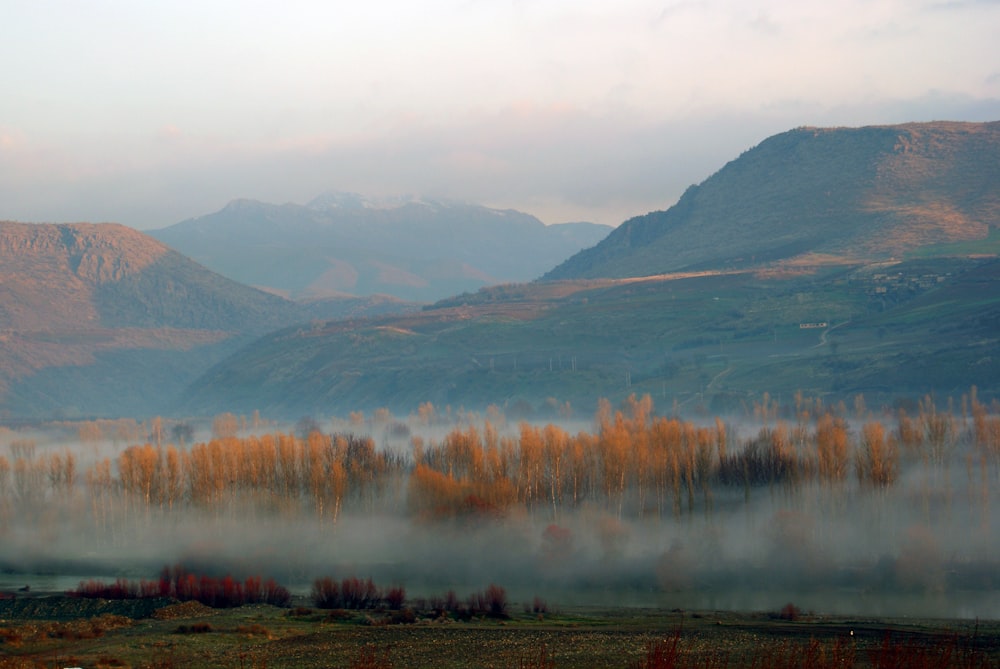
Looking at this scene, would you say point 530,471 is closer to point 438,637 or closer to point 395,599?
point 395,599

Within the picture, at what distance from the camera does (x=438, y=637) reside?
55094mm

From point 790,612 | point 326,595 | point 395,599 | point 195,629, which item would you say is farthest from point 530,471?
point 195,629

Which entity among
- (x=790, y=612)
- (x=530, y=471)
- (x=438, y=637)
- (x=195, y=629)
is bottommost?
(x=790, y=612)

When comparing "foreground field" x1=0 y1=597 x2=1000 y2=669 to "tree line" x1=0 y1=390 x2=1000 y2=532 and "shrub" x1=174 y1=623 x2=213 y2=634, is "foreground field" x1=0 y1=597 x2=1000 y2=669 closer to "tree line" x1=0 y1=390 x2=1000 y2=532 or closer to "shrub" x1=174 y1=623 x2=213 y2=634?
"shrub" x1=174 y1=623 x2=213 y2=634

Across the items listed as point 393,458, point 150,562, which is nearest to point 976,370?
point 393,458

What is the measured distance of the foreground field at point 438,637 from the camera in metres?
47.2

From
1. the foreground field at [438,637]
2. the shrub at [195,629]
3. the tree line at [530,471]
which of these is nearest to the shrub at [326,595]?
the foreground field at [438,637]

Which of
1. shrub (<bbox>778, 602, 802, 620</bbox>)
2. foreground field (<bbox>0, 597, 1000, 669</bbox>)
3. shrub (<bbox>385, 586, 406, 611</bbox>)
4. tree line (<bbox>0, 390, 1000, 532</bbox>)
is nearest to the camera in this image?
foreground field (<bbox>0, 597, 1000, 669</bbox>)

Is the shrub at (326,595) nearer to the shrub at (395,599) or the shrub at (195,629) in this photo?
the shrub at (395,599)

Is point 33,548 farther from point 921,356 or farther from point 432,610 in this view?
point 921,356

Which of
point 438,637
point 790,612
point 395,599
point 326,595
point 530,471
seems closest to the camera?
point 438,637

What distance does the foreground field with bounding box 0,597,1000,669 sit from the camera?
47.2 m

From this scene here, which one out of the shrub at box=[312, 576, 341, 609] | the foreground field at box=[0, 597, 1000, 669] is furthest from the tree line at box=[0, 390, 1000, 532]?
the foreground field at box=[0, 597, 1000, 669]

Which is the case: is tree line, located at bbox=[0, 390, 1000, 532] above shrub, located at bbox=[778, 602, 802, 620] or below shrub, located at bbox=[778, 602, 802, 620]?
above
